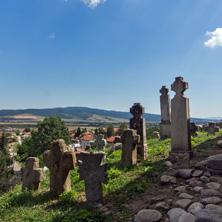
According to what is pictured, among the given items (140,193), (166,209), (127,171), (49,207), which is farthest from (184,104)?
(49,207)

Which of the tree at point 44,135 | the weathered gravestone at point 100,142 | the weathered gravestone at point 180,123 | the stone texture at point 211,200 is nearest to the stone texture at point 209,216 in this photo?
the stone texture at point 211,200

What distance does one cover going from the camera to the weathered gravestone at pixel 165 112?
1348cm

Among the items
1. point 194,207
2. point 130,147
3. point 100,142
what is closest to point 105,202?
point 194,207

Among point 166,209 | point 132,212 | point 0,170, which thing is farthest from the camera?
point 0,170

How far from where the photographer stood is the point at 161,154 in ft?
30.8

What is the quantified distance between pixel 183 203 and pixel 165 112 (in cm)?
1002

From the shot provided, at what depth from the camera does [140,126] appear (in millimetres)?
9000

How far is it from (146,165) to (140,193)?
240 centimetres

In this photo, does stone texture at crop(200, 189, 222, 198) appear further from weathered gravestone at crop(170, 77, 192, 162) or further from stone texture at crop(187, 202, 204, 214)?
weathered gravestone at crop(170, 77, 192, 162)

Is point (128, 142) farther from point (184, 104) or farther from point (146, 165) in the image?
point (184, 104)

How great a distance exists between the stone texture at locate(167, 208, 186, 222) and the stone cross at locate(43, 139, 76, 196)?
10.6 feet

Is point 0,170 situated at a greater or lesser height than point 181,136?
lesser

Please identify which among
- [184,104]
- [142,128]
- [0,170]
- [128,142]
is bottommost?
[0,170]

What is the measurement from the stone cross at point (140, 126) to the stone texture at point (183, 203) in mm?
4599
